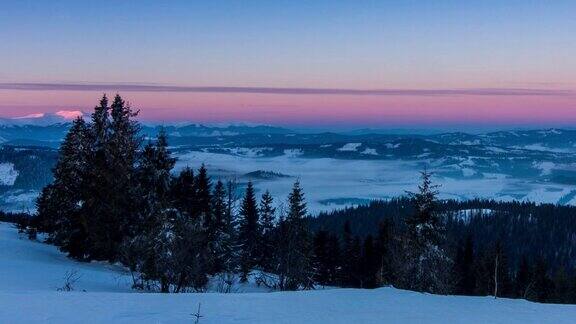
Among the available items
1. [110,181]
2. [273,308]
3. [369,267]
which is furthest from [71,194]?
[369,267]

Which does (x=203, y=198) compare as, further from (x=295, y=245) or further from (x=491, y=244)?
(x=491, y=244)

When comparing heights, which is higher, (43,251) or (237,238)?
(43,251)

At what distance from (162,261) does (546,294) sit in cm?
5455

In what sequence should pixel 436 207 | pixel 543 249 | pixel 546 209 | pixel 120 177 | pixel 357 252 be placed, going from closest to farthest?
pixel 436 207, pixel 120 177, pixel 357 252, pixel 543 249, pixel 546 209

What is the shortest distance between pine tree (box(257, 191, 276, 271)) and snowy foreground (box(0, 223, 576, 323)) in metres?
35.0

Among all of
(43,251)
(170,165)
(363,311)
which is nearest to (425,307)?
(363,311)

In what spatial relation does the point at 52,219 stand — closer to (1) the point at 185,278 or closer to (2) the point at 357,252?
(1) the point at 185,278

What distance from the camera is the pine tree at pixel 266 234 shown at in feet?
173

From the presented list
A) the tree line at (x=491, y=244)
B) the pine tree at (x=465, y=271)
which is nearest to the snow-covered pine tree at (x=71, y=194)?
the tree line at (x=491, y=244)

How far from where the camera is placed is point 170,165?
35906mm

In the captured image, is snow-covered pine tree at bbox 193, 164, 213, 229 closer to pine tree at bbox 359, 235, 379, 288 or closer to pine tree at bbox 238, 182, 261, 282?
pine tree at bbox 238, 182, 261, 282

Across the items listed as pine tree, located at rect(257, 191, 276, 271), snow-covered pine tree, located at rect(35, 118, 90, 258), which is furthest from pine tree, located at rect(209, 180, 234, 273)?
snow-covered pine tree, located at rect(35, 118, 90, 258)

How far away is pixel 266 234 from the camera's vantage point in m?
54.3

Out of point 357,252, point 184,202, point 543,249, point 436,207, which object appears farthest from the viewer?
point 543,249
